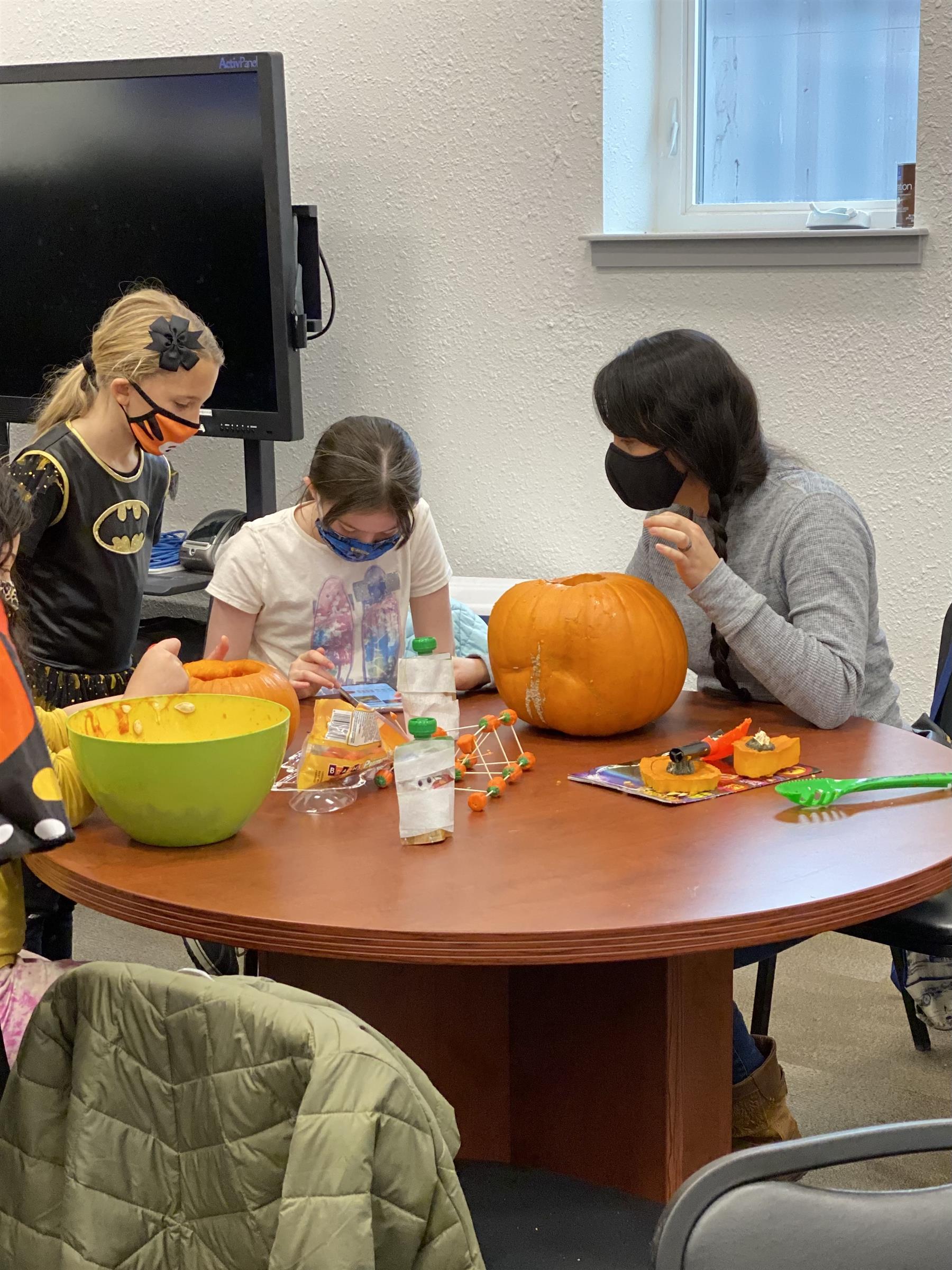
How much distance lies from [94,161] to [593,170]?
3.88 feet

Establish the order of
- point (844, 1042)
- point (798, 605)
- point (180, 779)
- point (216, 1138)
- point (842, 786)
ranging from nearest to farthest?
point (216, 1138) → point (180, 779) → point (842, 786) → point (798, 605) → point (844, 1042)

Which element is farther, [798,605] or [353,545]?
[353,545]

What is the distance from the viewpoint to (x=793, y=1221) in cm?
74

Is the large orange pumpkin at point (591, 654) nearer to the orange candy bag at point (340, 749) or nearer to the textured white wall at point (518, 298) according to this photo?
the orange candy bag at point (340, 749)

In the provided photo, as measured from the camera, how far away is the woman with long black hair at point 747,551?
5.59ft

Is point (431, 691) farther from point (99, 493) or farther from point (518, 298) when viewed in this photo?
point (518, 298)

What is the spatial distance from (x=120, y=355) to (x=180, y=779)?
4.22 feet

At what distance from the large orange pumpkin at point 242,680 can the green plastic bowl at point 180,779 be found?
0.74ft

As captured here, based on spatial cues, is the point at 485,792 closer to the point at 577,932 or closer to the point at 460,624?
the point at 577,932

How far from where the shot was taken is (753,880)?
4.02 ft

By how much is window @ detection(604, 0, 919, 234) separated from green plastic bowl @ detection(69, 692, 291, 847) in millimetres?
2145

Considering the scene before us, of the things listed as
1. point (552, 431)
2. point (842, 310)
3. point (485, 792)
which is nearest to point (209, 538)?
point (552, 431)

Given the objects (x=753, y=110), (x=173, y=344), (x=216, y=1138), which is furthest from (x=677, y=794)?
(x=753, y=110)

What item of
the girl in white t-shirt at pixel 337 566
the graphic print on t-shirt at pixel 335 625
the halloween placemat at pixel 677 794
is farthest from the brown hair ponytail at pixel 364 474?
the halloween placemat at pixel 677 794
